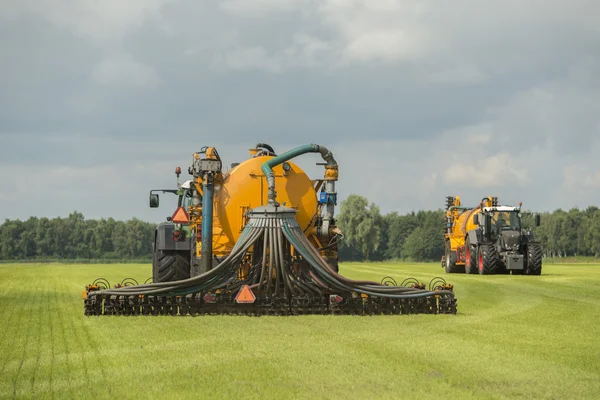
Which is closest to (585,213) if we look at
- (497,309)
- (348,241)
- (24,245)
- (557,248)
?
(557,248)

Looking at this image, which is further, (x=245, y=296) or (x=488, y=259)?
(x=488, y=259)

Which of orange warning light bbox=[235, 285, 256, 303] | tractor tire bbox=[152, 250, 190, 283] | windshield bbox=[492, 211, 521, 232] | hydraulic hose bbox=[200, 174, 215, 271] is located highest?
windshield bbox=[492, 211, 521, 232]

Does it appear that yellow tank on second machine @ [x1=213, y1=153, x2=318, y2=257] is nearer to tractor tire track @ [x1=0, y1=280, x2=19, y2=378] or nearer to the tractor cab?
tractor tire track @ [x1=0, y1=280, x2=19, y2=378]

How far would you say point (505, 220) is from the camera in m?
37.5

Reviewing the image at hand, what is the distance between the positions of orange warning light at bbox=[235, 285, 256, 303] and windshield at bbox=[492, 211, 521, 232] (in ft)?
79.8

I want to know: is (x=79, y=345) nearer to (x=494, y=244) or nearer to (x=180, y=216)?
(x=180, y=216)

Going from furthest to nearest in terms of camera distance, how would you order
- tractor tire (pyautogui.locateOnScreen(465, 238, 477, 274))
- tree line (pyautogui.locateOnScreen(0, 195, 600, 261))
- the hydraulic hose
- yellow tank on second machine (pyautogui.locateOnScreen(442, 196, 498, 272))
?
tree line (pyautogui.locateOnScreen(0, 195, 600, 261)), yellow tank on second machine (pyautogui.locateOnScreen(442, 196, 498, 272)), tractor tire (pyautogui.locateOnScreen(465, 238, 477, 274)), the hydraulic hose

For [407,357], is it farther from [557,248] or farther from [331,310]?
[557,248]

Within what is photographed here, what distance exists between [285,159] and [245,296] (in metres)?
3.41

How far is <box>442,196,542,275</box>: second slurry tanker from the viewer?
115 feet

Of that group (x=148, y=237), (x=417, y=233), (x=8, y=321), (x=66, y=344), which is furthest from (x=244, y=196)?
(x=148, y=237)

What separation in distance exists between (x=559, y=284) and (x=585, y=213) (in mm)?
122013

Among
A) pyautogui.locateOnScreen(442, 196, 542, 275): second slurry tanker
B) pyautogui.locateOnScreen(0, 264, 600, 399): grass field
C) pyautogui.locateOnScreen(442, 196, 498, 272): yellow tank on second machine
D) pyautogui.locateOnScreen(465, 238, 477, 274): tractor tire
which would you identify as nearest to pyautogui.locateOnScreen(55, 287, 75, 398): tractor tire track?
pyautogui.locateOnScreen(0, 264, 600, 399): grass field

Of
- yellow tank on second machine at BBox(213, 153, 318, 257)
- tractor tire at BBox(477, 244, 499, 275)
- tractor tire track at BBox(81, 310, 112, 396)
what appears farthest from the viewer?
tractor tire at BBox(477, 244, 499, 275)
